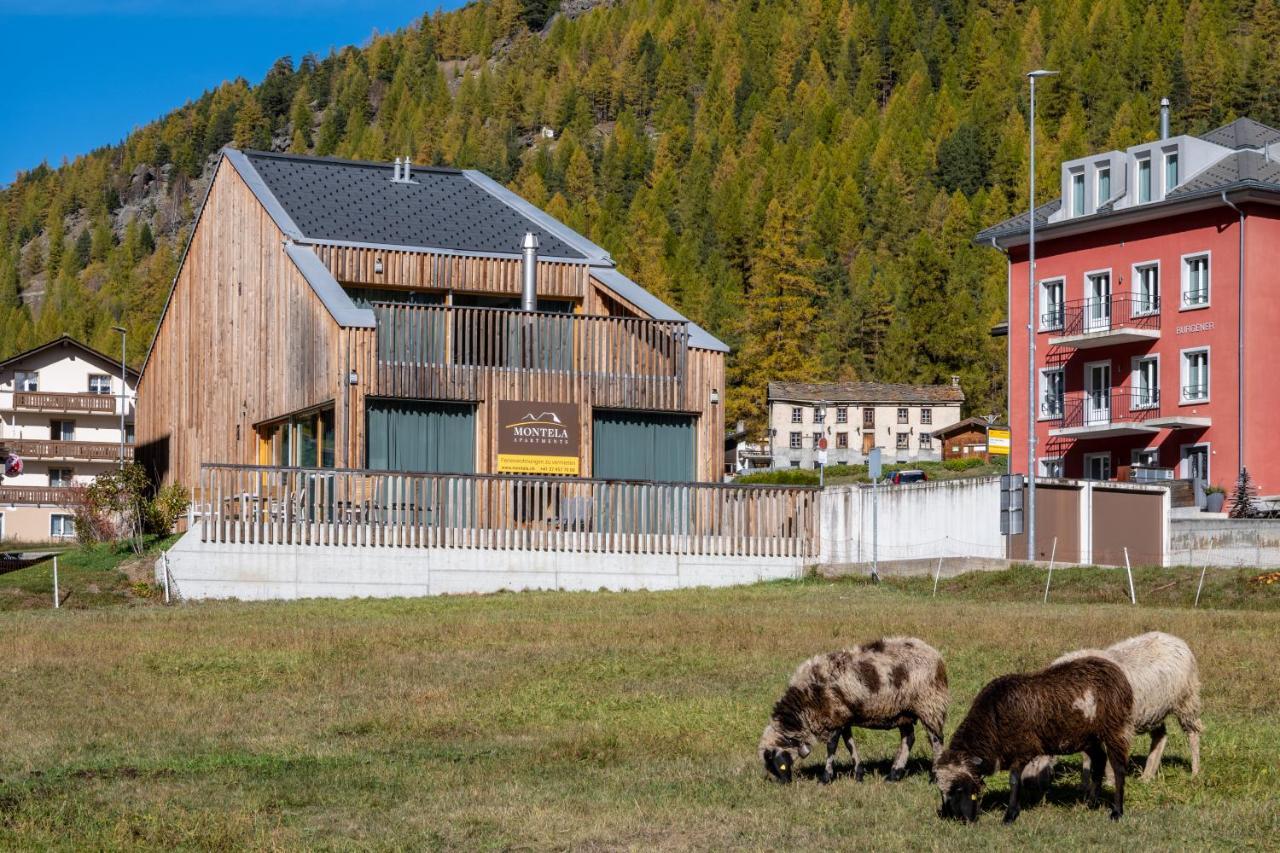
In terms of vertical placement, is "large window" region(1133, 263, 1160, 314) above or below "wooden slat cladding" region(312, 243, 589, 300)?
above

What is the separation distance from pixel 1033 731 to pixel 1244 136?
60.9m

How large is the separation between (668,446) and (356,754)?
26483 mm

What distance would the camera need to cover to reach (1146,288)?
224 ft

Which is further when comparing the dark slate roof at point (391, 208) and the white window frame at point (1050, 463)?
the white window frame at point (1050, 463)

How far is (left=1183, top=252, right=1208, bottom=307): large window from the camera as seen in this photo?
215 ft

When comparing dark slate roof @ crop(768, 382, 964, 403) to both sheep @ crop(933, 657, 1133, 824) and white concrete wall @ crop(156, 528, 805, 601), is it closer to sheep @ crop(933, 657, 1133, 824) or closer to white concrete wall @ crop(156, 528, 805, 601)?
white concrete wall @ crop(156, 528, 805, 601)

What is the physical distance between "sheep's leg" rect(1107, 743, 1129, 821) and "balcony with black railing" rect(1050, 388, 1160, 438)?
5472 centimetres

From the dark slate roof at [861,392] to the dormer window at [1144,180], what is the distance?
61.4 meters

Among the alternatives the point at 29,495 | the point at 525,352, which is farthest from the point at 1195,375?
the point at 29,495

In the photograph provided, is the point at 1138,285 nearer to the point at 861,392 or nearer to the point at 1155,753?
the point at 1155,753

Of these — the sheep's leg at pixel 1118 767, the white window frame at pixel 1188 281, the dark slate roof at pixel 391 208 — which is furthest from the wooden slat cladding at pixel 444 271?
the sheep's leg at pixel 1118 767

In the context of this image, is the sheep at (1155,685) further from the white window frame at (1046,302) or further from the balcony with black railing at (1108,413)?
the white window frame at (1046,302)

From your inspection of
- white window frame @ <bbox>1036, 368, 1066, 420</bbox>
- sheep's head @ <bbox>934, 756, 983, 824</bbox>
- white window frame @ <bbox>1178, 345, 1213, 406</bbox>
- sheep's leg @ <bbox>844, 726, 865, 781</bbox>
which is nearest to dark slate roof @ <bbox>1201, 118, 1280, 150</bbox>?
white window frame @ <bbox>1178, 345, 1213, 406</bbox>

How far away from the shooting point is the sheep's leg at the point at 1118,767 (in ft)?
44.0
